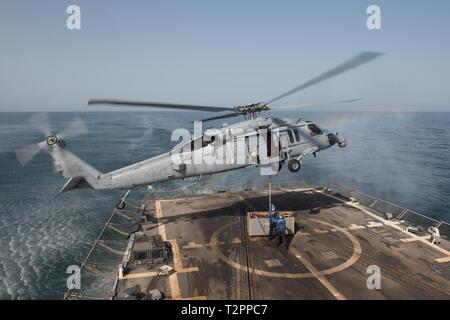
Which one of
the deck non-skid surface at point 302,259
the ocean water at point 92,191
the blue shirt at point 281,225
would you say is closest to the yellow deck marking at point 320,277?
the deck non-skid surface at point 302,259

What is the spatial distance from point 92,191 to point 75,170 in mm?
19277

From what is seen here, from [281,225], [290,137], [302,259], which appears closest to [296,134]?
[290,137]

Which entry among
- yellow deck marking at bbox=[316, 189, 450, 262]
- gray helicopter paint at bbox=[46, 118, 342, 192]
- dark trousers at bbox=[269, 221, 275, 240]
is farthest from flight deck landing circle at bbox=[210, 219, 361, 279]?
gray helicopter paint at bbox=[46, 118, 342, 192]

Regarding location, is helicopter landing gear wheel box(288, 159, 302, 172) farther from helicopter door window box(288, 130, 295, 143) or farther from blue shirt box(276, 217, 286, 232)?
blue shirt box(276, 217, 286, 232)

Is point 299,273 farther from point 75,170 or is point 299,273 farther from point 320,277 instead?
point 75,170

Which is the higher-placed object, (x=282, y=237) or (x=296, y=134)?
(x=296, y=134)

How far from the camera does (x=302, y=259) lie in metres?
17.4

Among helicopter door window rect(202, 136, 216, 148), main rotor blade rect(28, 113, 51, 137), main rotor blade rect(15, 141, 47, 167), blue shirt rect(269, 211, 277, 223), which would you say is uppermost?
main rotor blade rect(28, 113, 51, 137)

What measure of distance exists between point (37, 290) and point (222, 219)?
482 inches

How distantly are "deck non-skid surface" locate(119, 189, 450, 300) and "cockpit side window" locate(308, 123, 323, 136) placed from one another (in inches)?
243

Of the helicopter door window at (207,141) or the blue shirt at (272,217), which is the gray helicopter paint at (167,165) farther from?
the blue shirt at (272,217)

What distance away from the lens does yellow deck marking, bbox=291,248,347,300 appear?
552 inches
